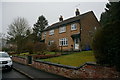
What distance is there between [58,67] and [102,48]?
3995 millimetres

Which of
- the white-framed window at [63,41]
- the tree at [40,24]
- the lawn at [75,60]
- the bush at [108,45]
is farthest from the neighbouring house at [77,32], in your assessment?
the tree at [40,24]

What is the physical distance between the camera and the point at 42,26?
55.1m

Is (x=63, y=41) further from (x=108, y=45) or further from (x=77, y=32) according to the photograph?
(x=108, y=45)

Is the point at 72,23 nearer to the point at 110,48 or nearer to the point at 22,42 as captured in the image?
the point at 22,42

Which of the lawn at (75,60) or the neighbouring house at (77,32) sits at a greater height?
the neighbouring house at (77,32)

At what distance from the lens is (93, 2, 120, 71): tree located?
15.2 feet

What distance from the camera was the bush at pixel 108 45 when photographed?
4.59m

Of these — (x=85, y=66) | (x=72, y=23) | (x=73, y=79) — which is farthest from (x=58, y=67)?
(x=72, y=23)

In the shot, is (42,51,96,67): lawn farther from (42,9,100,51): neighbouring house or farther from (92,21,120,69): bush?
(42,9,100,51): neighbouring house

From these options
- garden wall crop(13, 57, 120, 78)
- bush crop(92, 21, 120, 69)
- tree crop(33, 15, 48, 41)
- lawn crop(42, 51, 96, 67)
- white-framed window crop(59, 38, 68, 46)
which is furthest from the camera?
tree crop(33, 15, 48, 41)

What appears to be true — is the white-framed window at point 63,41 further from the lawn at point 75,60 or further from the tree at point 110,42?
the tree at point 110,42

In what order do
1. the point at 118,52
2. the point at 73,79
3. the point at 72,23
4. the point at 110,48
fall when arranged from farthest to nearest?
the point at 72,23 → the point at 73,79 → the point at 110,48 → the point at 118,52

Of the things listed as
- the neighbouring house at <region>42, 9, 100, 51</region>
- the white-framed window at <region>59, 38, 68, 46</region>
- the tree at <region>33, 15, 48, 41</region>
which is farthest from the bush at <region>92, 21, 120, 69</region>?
the tree at <region>33, 15, 48, 41</region>

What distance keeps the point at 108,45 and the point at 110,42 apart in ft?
0.55
